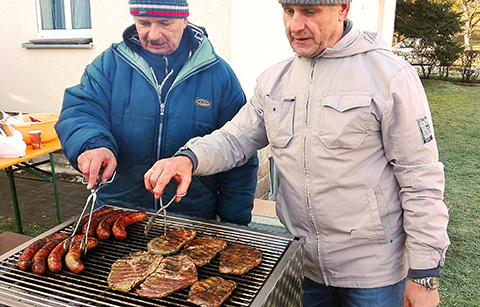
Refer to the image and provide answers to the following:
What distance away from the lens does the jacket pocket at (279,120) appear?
2201 mm

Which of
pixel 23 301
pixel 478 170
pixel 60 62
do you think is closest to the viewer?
pixel 23 301

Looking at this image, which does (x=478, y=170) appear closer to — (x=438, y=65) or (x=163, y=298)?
(x=163, y=298)

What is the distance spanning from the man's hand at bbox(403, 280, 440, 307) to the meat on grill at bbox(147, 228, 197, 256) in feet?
3.62

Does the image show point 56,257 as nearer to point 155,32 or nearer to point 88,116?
point 88,116

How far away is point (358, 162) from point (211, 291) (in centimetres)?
91

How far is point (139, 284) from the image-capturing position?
1.81 metres

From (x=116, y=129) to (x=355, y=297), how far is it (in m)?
1.66

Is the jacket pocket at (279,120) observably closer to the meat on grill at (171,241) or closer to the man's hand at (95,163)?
the meat on grill at (171,241)

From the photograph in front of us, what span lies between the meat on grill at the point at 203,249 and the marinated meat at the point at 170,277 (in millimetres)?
42

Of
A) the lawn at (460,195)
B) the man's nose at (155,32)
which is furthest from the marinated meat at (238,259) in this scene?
the lawn at (460,195)

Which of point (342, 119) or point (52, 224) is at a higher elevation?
point (342, 119)

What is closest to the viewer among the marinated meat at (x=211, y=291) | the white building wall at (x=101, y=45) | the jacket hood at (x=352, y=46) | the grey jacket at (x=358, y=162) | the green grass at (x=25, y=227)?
the marinated meat at (x=211, y=291)

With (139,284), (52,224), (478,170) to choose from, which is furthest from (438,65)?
(139,284)

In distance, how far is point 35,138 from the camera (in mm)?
4434
